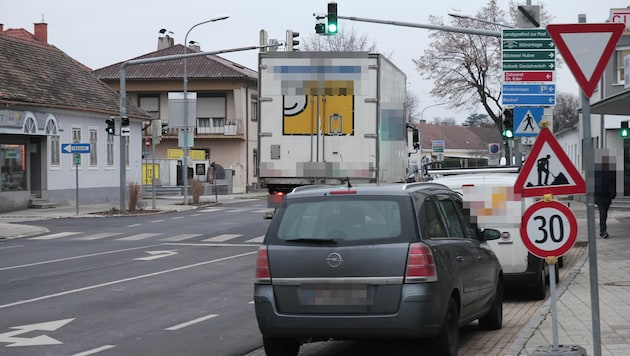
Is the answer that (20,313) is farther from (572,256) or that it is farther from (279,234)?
(572,256)

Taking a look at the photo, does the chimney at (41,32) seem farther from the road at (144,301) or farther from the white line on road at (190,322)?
the white line on road at (190,322)

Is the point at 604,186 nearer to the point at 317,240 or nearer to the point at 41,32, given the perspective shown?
the point at 317,240

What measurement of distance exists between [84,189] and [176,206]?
486 cm

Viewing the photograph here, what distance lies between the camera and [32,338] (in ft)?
33.2

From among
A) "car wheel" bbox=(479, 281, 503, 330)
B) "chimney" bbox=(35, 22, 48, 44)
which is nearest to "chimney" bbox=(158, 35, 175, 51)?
"chimney" bbox=(35, 22, 48, 44)

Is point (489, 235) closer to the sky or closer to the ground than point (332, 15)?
closer to the ground

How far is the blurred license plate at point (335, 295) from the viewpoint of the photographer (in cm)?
800

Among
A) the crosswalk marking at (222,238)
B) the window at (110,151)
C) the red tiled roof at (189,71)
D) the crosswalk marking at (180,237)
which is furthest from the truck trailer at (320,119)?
the red tiled roof at (189,71)

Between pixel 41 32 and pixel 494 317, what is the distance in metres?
53.4

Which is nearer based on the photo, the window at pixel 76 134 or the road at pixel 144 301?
the road at pixel 144 301

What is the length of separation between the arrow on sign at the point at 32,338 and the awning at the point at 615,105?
12.6m

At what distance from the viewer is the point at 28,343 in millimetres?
9820

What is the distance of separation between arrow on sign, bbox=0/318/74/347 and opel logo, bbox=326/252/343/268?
344cm

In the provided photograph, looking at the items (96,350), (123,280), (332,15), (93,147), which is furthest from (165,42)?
(96,350)
